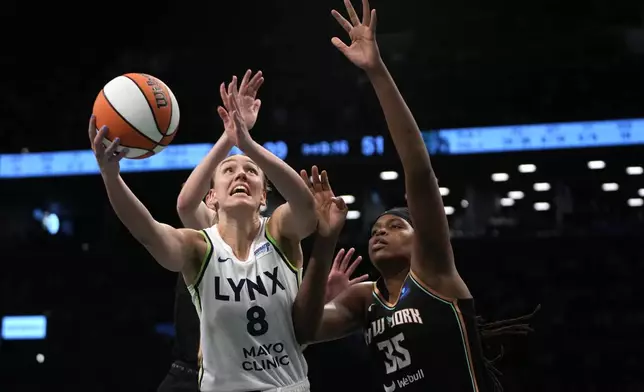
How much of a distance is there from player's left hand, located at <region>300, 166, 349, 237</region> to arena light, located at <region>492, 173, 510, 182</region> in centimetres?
1076

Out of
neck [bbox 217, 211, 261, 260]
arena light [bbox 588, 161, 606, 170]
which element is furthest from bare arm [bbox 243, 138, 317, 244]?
arena light [bbox 588, 161, 606, 170]

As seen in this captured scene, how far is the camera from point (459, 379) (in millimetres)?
3031

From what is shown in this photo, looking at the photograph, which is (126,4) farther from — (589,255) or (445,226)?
(445,226)

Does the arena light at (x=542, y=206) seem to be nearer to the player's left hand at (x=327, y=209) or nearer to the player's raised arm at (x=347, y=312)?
the player's raised arm at (x=347, y=312)

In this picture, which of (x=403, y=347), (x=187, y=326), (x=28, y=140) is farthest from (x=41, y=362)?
(x=403, y=347)

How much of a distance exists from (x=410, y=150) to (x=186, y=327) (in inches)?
74.6

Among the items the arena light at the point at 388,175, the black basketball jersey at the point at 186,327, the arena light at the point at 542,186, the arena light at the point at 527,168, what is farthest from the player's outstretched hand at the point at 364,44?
the arena light at the point at 542,186

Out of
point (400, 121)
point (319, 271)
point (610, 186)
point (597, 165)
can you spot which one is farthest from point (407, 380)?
point (610, 186)

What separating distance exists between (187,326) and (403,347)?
5.05 feet

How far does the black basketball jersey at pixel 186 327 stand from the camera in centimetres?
421

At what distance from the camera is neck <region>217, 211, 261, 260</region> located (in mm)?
3318

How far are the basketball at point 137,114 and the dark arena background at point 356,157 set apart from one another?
888cm

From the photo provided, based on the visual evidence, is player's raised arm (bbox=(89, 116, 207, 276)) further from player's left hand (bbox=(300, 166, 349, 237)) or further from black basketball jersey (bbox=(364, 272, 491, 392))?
black basketball jersey (bbox=(364, 272, 491, 392))

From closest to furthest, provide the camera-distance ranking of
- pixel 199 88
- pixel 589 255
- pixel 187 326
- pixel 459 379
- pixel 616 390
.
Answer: pixel 459 379 < pixel 187 326 < pixel 616 390 < pixel 589 255 < pixel 199 88
